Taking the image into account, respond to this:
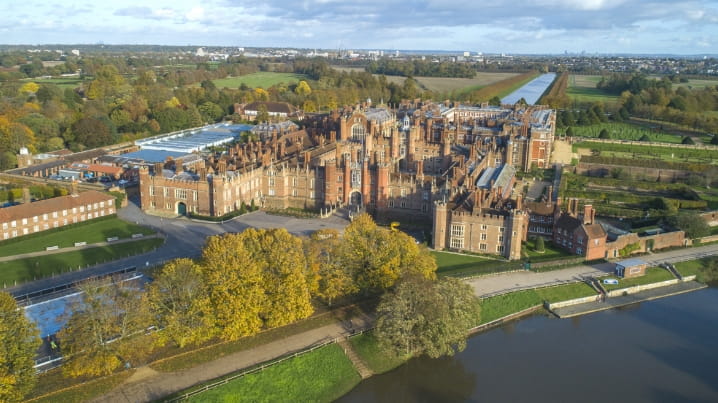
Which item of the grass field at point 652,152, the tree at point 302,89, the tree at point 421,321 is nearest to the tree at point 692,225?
the tree at point 421,321

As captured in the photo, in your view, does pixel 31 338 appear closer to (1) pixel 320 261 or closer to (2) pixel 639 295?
(1) pixel 320 261

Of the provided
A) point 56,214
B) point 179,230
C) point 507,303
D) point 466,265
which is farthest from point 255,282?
point 56,214

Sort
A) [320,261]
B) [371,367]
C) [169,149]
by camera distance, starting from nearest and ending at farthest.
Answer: [371,367]
[320,261]
[169,149]

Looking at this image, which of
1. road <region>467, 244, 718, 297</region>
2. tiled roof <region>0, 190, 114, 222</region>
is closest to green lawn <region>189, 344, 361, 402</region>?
road <region>467, 244, 718, 297</region>

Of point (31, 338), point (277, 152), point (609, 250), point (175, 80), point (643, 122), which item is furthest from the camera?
point (175, 80)

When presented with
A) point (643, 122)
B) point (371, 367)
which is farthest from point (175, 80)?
point (371, 367)

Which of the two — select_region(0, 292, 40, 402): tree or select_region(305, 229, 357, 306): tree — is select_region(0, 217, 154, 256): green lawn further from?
select_region(0, 292, 40, 402): tree

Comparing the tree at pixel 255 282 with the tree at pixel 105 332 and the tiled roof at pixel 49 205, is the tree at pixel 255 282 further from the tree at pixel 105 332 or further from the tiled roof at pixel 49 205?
the tiled roof at pixel 49 205
